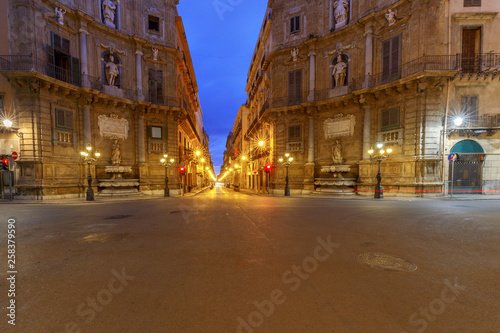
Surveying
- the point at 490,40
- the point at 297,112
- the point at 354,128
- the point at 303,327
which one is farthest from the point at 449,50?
the point at 303,327

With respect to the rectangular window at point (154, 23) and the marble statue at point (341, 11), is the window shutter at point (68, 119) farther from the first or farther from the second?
the marble statue at point (341, 11)

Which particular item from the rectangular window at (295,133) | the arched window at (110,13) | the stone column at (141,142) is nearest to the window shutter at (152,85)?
the stone column at (141,142)

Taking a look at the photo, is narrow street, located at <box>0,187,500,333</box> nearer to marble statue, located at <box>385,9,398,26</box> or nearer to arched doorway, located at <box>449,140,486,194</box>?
arched doorway, located at <box>449,140,486,194</box>

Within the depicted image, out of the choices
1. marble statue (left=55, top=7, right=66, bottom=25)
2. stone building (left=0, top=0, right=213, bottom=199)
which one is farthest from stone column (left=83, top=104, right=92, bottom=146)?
marble statue (left=55, top=7, right=66, bottom=25)

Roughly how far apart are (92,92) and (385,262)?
2298cm

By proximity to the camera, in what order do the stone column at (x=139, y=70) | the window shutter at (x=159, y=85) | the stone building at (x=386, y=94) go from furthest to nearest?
1. the window shutter at (x=159, y=85)
2. the stone column at (x=139, y=70)
3. the stone building at (x=386, y=94)

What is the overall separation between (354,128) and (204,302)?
2051cm

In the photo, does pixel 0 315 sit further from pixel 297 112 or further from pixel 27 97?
pixel 297 112

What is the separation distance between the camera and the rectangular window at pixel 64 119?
670 inches

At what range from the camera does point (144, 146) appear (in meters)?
20.9

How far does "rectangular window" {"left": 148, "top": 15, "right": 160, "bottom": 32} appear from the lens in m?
21.7

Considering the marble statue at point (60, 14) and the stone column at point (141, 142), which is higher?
the marble statue at point (60, 14)

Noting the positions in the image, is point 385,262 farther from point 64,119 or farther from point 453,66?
point 64,119

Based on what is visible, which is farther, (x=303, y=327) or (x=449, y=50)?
(x=449, y=50)
